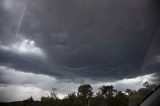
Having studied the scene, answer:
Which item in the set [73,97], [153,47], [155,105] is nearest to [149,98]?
[155,105]

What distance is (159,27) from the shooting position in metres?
4.52

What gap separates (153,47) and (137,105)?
1.46m

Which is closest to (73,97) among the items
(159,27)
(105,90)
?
(105,90)

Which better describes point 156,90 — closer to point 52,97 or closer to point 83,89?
point 83,89

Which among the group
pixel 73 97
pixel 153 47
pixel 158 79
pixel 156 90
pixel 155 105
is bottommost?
pixel 155 105

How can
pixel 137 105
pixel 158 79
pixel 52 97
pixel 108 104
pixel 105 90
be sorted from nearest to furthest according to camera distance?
pixel 137 105
pixel 158 79
pixel 108 104
pixel 105 90
pixel 52 97

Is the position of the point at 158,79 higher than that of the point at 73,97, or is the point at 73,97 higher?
the point at 73,97

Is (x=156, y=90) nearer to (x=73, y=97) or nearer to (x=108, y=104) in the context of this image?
(x=108, y=104)

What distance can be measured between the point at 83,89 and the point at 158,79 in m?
9.13

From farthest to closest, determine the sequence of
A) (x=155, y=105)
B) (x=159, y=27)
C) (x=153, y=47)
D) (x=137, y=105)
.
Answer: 1. (x=159, y=27)
2. (x=153, y=47)
3. (x=137, y=105)
4. (x=155, y=105)

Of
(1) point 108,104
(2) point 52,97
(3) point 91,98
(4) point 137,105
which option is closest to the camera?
(4) point 137,105

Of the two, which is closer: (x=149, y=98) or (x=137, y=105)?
(x=149, y=98)

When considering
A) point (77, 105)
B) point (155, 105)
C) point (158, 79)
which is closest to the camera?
point (155, 105)

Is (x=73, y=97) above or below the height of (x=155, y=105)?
above
